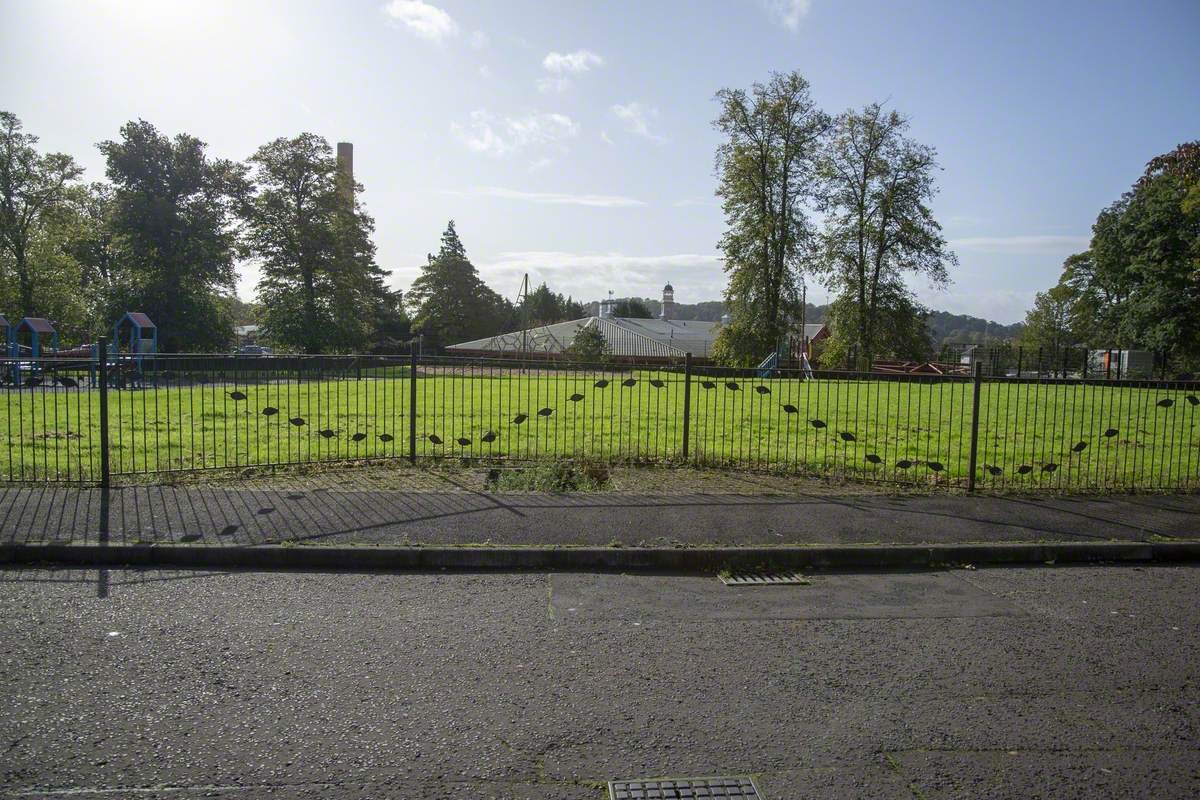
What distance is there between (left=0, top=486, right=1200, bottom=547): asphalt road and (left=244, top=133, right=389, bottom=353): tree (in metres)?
45.8

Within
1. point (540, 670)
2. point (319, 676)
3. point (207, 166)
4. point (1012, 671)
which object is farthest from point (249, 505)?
point (207, 166)

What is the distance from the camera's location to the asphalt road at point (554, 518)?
283 inches

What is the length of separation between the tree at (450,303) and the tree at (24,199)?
30925mm

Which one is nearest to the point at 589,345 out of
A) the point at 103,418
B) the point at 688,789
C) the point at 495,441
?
the point at 495,441

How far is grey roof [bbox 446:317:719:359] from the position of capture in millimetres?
68031

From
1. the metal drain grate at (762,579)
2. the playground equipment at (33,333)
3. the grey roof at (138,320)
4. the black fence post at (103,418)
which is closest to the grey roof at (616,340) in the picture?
the grey roof at (138,320)

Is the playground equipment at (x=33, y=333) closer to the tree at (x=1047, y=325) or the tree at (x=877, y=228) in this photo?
the tree at (x=877, y=228)

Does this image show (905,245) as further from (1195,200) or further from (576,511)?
(576,511)

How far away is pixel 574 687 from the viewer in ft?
14.3

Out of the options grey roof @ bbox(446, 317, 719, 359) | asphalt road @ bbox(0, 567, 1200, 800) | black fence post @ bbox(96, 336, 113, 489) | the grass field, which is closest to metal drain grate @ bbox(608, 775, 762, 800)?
asphalt road @ bbox(0, 567, 1200, 800)

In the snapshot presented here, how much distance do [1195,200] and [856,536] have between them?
15451 mm

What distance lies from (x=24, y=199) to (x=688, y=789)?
204ft

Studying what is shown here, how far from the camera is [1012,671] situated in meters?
4.73

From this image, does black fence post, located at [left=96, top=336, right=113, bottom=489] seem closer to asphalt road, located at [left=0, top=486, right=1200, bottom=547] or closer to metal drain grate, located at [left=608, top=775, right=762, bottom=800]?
asphalt road, located at [left=0, top=486, right=1200, bottom=547]
